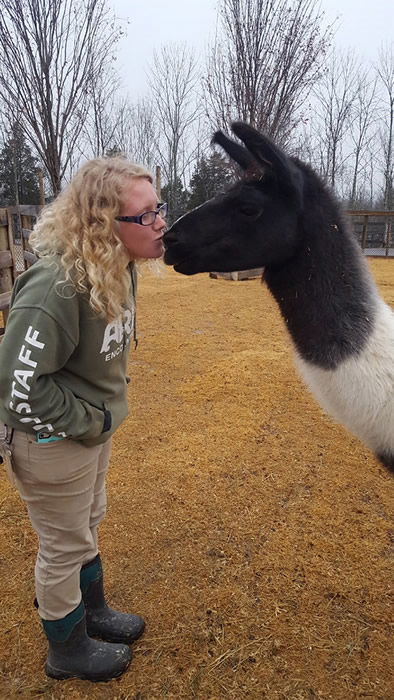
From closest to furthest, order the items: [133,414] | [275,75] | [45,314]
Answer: [45,314], [133,414], [275,75]

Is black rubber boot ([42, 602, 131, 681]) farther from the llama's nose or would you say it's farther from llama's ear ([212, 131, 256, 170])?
llama's ear ([212, 131, 256, 170])

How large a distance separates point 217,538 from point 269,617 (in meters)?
0.61

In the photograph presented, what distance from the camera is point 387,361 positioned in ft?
6.11

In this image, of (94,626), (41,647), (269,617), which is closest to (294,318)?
(269,617)

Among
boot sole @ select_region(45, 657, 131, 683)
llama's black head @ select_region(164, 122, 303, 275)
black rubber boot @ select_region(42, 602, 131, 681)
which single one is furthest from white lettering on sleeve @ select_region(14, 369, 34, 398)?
boot sole @ select_region(45, 657, 131, 683)

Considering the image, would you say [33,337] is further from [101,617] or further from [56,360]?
[101,617]

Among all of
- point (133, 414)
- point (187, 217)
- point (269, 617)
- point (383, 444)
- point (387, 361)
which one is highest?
point (187, 217)

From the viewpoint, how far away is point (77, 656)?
1941 millimetres

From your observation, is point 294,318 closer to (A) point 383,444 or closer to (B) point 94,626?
(A) point 383,444

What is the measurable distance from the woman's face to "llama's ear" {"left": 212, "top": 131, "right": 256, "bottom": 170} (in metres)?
0.54

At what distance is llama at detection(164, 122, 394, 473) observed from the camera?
1.85 meters

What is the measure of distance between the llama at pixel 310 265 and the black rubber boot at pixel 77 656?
1.35 metres

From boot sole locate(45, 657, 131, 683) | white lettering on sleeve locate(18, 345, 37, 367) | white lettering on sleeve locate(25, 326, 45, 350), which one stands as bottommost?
boot sole locate(45, 657, 131, 683)

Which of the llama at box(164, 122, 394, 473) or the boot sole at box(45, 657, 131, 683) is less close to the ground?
the llama at box(164, 122, 394, 473)
